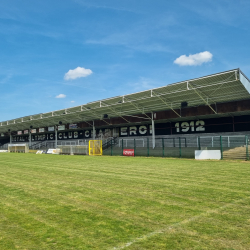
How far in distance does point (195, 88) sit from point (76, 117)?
26.3 metres

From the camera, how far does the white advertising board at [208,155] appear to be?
2148 cm

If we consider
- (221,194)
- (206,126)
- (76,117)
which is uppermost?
(76,117)

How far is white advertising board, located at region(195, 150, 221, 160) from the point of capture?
21484 mm

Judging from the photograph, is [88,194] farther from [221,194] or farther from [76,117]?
[76,117]

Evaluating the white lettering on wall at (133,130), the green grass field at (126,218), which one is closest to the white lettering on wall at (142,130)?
the white lettering on wall at (133,130)

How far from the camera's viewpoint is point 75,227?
179 inches

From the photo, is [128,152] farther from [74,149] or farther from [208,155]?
[74,149]

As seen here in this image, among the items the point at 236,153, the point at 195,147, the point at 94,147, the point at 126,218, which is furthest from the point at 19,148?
the point at 126,218

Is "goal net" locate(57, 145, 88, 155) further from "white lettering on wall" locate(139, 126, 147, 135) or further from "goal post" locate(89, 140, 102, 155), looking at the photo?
"white lettering on wall" locate(139, 126, 147, 135)

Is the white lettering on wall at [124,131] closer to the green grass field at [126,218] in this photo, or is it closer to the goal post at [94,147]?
the goal post at [94,147]

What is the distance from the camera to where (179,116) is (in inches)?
1281

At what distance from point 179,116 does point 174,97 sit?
4.32 metres

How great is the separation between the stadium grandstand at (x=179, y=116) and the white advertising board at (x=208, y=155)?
818 mm

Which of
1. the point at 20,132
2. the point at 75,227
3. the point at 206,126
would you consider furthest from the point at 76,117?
the point at 75,227
